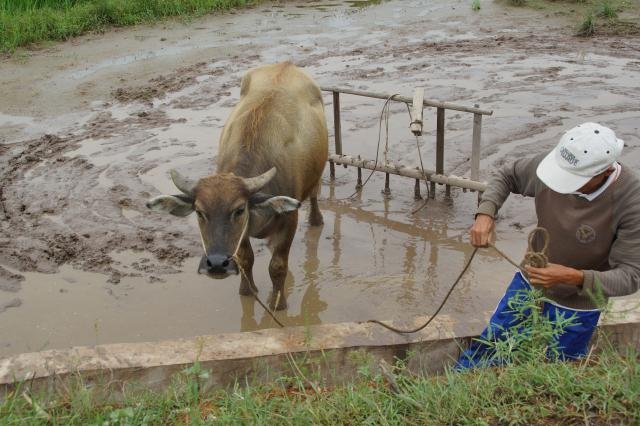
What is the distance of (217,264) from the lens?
3.88m

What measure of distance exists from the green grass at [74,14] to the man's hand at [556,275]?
437 inches

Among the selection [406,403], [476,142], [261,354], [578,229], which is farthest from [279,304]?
[578,229]

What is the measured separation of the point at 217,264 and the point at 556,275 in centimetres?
182

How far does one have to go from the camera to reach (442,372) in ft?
11.7

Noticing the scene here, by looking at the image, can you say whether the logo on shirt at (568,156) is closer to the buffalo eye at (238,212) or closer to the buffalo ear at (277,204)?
the buffalo ear at (277,204)

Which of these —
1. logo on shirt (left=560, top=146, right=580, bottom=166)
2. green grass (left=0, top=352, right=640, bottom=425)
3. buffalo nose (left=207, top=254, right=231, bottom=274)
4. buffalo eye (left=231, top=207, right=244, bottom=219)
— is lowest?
green grass (left=0, top=352, right=640, bottom=425)

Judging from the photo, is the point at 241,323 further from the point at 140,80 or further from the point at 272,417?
the point at 140,80

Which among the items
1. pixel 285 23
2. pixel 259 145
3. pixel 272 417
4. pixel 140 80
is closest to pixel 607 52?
pixel 285 23

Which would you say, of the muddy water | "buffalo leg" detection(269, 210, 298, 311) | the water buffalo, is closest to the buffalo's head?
the water buffalo

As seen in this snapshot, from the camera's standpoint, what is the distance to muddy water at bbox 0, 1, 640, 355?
514cm

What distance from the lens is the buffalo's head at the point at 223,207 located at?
155 inches

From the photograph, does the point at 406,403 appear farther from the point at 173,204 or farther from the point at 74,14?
the point at 74,14

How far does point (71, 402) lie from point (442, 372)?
1.79 meters

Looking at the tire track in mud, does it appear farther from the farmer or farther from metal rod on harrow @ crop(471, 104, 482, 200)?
the farmer
